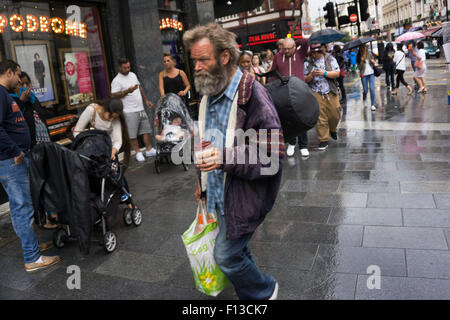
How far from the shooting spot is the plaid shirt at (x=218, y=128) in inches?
106

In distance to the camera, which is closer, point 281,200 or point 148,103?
point 281,200

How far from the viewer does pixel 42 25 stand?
7789 millimetres

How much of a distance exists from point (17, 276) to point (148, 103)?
5163mm

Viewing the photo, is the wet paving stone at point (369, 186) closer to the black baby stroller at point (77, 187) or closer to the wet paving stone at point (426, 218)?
the wet paving stone at point (426, 218)

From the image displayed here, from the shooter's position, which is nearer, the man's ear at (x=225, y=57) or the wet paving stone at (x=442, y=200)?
the man's ear at (x=225, y=57)

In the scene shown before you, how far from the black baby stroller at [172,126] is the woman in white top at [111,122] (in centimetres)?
201

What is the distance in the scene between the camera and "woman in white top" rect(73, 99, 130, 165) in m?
5.04

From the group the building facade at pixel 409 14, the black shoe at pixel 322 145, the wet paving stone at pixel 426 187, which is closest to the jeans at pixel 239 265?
the wet paving stone at pixel 426 187

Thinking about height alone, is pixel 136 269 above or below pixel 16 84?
below

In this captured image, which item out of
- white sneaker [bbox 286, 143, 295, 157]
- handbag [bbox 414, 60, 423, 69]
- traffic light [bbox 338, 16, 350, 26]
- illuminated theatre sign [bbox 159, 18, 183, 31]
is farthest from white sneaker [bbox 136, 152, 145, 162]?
traffic light [bbox 338, 16, 350, 26]

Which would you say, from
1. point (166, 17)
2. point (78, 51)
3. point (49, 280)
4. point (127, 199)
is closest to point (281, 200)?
point (127, 199)

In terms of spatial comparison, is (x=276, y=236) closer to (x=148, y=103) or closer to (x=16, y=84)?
(x=16, y=84)

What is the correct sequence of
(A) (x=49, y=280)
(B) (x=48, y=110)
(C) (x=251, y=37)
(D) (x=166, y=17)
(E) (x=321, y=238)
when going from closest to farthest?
(A) (x=49, y=280) < (E) (x=321, y=238) < (B) (x=48, y=110) < (D) (x=166, y=17) < (C) (x=251, y=37)

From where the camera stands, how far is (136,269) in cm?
403
